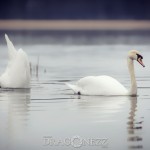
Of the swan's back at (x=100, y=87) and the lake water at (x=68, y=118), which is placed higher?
the swan's back at (x=100, y=87)

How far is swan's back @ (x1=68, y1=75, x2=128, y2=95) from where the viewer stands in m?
18.4

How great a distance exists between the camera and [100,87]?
18562mm

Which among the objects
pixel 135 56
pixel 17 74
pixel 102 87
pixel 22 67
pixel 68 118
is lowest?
pixel 68 118

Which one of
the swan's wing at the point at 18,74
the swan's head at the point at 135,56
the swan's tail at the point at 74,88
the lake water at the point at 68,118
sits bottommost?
the lake water at the point at 68,118

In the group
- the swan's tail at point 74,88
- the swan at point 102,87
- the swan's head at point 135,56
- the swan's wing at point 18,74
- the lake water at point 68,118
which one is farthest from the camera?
the swan's wing at point 18,74

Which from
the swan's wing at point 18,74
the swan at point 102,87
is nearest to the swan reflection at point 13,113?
the swan's wing at point 18,74

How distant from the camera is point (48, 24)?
306 ft

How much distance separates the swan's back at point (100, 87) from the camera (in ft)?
60.4

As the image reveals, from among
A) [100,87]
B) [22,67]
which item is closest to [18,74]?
[22,67]

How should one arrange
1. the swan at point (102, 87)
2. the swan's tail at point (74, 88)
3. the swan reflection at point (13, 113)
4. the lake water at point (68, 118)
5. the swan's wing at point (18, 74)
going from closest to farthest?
the lake water at point (68, 118), the swan reflection at point (13, 113), the swan at point (102, 87), the swan's tail at point (74, 88), the swan's wing at point (18, 74)

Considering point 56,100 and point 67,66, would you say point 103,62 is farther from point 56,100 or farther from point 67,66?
point 56,100

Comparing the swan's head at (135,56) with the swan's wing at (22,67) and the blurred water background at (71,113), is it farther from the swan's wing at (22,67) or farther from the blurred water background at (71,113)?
the swan's wing at (22,67)

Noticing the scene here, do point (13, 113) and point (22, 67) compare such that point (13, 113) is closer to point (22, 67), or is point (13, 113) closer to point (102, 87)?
point (102, 87)

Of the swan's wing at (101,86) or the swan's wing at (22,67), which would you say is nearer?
the swan's wing at (101,86)
